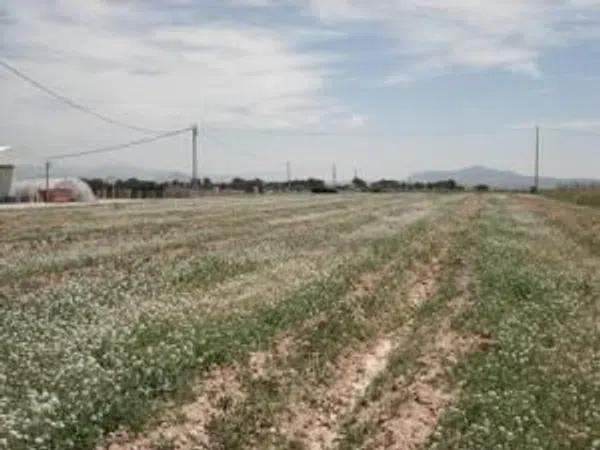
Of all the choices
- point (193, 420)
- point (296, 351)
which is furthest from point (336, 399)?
point (193, 420)

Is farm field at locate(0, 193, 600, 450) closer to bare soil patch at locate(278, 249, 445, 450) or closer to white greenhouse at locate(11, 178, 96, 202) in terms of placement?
bare soil patch at locate(278, 249, 445, 450)

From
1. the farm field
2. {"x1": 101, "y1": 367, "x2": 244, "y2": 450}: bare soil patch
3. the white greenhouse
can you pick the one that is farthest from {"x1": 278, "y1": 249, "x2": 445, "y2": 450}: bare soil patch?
the white greenhouse

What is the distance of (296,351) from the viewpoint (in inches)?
661

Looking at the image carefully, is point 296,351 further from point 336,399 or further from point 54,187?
point 54,187

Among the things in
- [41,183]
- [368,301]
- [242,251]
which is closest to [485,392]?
[368,301]

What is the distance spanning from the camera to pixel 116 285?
22766mm

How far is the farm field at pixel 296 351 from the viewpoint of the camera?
40.7 feet

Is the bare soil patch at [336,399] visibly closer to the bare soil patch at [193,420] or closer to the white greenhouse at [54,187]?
the bare soil patch at [193,420]

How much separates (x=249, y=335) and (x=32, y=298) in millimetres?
5318

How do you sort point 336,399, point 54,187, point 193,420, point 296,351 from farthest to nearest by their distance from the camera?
point 54,187 → point 296,351 → point 336,399 → point 193,420

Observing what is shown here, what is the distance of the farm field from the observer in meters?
12.4

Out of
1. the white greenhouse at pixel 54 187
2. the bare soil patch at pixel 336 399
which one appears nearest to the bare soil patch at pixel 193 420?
the bare soil patch at pixel 336 399

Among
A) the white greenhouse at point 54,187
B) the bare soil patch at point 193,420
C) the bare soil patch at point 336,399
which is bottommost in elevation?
the bare soil patch at point 336,399

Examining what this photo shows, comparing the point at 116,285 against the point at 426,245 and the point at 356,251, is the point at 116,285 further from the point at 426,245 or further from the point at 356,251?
the point at 426,245
